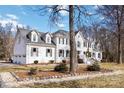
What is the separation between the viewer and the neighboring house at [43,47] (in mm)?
12228

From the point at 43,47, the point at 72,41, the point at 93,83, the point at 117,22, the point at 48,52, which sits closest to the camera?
the point at 93,83

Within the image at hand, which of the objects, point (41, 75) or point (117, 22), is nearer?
point (41, 75)

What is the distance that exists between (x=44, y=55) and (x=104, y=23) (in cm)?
412

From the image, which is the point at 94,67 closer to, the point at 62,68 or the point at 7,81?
the point at 62,68

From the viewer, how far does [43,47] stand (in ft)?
48.0

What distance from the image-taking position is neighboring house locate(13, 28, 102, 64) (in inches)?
481

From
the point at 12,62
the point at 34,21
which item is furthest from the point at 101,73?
the point at 12,62

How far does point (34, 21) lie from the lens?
10086 millimetres

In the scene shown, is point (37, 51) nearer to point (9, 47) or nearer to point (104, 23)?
point (9, 47)

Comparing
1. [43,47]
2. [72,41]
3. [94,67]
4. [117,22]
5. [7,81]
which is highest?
[117,22]

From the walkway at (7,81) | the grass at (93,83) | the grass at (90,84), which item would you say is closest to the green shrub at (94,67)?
the grass at (93,83)

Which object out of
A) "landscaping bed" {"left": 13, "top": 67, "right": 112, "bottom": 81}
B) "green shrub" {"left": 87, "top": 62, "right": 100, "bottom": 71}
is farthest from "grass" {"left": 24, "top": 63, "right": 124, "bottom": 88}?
"green shrub" {"left": 87, "top": 62, "right": 100, "bottom": 71}

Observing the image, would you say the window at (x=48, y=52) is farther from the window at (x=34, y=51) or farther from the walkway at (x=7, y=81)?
the walkway at (x=7, y=81)

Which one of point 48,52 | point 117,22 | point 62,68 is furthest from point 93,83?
point 48,52
